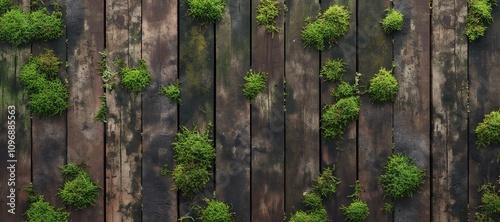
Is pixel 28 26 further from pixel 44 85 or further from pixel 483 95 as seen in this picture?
pixel 483 95

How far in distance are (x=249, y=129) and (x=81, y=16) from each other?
159cm

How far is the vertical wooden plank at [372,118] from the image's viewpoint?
5227 millimetres

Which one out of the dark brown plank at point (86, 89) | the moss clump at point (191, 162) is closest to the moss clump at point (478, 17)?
the moss clump at point (191, 162)

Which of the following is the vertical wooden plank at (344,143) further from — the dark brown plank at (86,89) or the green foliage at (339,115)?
the dark brown plank at (86,89)

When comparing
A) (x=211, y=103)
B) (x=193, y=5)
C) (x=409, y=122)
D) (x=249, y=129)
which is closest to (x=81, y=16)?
(x=193, y=5)

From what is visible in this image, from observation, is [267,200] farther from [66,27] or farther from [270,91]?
[66,27]

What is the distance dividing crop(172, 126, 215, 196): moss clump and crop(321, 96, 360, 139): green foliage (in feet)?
3.03

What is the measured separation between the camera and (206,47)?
5.23 m

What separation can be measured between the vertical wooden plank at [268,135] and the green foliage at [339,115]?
0.35 m

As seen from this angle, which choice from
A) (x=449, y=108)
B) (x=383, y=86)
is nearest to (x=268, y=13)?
(x=383, y=86)

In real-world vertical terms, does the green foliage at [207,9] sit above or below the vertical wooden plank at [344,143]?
above

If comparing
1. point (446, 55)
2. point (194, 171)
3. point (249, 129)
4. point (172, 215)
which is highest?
point (446, 55)

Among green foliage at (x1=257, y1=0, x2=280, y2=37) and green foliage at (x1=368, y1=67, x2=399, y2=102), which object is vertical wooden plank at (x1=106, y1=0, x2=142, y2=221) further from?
green foliage at (x1=368, y1=67, x2=399, y2=102)

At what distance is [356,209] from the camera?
5.16 metres
